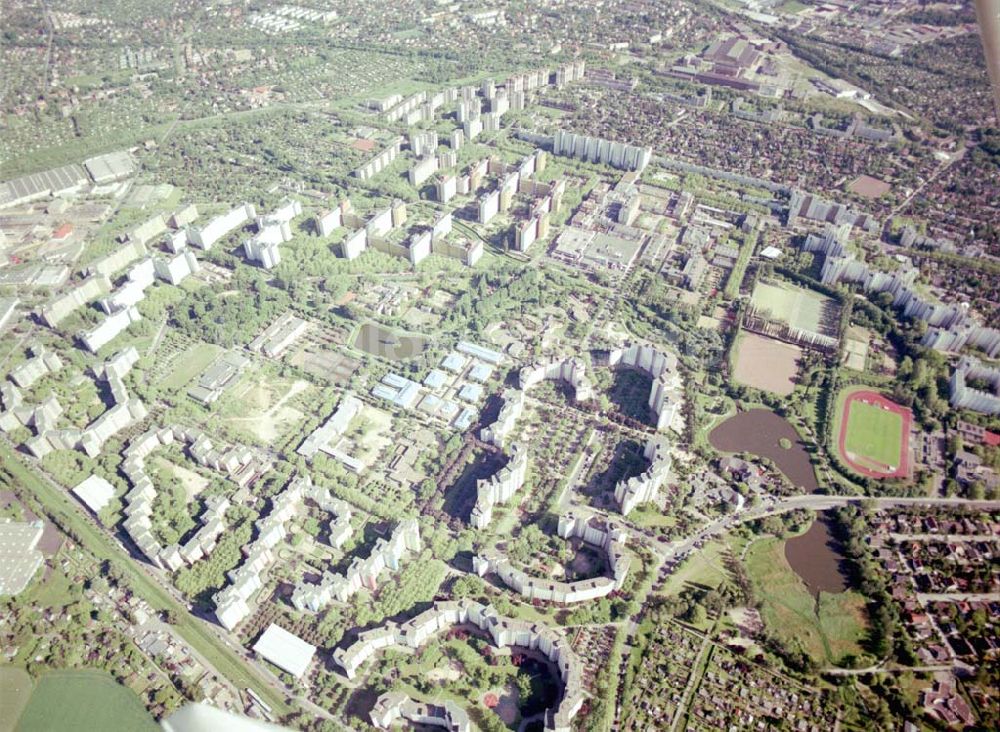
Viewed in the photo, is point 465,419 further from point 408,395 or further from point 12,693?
point 12,693

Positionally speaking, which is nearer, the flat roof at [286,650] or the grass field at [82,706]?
the grass field at [82,706]

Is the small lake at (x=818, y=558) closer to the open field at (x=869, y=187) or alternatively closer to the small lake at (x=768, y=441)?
the small lake at (x=768, y=441)

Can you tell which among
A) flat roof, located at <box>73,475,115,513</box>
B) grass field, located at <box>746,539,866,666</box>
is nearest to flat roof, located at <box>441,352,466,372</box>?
flat roof, located at <box>73,475,115,513</box>

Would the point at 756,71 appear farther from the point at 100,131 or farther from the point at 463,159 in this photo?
the point at 100,131

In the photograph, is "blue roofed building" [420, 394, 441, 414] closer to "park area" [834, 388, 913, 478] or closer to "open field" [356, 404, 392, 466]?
"open field" [356, 404, 392, 466]

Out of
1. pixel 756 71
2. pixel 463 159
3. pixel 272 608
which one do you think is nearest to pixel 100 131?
pixel 463 159

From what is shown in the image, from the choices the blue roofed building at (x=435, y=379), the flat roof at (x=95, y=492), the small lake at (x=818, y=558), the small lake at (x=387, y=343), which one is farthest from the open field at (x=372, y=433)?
the small lake at (x=818, y=558)
